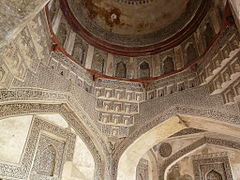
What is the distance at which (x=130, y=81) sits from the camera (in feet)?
26.7

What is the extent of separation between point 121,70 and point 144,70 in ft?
2.75

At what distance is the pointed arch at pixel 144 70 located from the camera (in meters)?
8.59

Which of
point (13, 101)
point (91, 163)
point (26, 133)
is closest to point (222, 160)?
point (91, 163)

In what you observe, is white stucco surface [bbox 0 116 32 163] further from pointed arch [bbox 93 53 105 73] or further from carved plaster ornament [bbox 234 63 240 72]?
carved plaster ornament [bbox 234 63 240 72]

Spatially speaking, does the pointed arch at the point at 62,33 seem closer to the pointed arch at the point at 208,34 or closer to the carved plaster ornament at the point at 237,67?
the pointed arch at the point at 208,34

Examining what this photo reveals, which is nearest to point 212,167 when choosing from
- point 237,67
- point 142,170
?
point 142,170

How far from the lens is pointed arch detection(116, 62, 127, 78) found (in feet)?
28.4

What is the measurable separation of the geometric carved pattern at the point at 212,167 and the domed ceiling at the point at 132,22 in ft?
14.9

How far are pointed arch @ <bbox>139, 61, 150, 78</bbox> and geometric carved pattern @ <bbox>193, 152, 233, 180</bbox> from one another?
3868 millimetres

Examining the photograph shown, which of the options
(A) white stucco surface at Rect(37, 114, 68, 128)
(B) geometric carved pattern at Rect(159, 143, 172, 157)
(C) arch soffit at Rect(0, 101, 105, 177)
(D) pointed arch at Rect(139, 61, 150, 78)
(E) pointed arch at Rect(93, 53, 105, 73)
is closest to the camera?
(C) arch soffit at Rect(0, 101, 105, 177)

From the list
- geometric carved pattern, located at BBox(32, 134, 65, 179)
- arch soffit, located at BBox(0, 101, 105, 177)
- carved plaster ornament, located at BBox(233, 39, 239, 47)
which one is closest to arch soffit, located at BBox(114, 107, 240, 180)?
arch soffit, located at BBox(0, 101, 105, 177)

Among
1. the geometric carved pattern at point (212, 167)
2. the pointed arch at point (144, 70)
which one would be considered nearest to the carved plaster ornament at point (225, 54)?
the pointed arch at point (144, 70)

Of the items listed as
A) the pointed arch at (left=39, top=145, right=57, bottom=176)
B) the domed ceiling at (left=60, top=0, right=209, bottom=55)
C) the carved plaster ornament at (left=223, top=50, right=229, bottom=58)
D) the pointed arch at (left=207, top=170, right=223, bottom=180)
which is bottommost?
the pointed arch at (left=39, top=145, right=57, bottom=176)

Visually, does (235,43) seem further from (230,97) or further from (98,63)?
(98,63)
